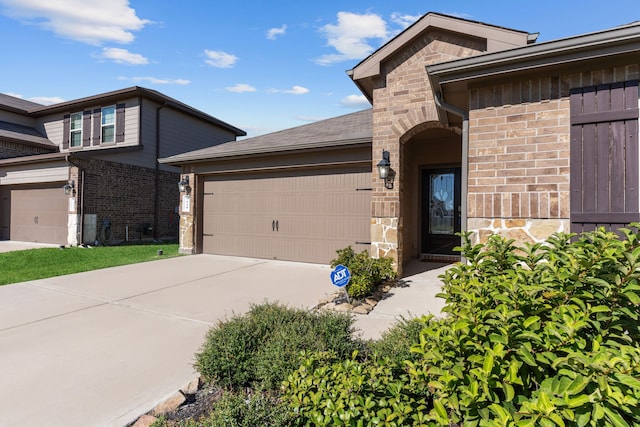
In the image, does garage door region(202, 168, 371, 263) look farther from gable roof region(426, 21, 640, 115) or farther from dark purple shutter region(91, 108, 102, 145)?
dark purple shutter region(91, 108, 102, 145)

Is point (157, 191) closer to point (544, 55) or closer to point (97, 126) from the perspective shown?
point (97, 126)

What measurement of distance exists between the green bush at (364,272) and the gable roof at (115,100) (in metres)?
12.2

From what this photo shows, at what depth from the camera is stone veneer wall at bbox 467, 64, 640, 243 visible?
3.41m

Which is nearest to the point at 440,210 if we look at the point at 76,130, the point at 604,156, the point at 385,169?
the point at 385,169

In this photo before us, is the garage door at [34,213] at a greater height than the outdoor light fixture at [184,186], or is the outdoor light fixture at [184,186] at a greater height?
the outdoor light fixture at [184,186]

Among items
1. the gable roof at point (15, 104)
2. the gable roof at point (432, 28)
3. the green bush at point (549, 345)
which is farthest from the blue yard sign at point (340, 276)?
the gable roof at point (15, 104)

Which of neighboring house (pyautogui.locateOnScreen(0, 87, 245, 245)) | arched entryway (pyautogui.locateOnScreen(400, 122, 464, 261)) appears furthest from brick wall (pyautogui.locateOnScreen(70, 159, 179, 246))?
arched entryway (pyautogui.locateOnScreen(400, 122, 464, 261))

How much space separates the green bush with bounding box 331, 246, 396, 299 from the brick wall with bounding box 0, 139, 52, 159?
17484mm

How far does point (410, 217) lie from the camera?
8.67 meters

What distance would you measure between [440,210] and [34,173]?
15675mm

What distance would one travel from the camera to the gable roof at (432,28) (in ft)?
18.0

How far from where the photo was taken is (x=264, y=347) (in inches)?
114

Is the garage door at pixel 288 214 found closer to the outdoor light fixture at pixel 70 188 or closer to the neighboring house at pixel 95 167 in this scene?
the neighboring house at pixel 95 167

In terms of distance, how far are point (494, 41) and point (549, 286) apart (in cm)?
553
